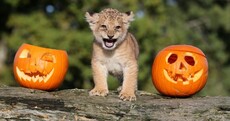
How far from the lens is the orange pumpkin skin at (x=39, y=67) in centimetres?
855

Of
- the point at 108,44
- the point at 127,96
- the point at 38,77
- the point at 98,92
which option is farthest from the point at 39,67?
the point at 127,96

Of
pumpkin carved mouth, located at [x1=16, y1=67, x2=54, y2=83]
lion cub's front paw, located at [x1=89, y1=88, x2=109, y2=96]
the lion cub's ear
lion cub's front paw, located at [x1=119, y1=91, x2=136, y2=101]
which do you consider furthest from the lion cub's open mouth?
pumpkin carved mouth, located at [x1=16, y1=67, x2=54, y2=83]

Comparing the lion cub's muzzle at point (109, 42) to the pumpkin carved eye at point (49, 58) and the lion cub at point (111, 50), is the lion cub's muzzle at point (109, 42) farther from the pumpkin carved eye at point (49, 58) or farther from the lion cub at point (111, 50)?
the pumpkin carved eye at point (49, 58)

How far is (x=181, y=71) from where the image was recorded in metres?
8.48

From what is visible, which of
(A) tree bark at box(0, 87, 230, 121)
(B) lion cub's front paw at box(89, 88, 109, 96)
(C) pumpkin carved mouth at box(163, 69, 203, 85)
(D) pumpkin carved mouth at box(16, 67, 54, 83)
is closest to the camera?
(A) tree bark at box(0, 87, 230, 121)

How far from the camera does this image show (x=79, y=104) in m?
7.60

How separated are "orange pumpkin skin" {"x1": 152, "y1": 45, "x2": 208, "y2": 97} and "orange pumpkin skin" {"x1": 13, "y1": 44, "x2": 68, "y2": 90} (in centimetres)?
141

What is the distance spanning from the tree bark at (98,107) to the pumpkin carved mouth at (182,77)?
0.27 metres

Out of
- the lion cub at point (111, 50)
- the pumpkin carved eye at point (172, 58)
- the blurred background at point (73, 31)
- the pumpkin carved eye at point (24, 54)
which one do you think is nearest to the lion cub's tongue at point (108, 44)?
the lion cub at point (111, 50)

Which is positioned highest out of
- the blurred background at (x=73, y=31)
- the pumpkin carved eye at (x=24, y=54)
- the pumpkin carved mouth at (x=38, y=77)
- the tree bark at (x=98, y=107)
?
the blurred background at (x=73, y=31)

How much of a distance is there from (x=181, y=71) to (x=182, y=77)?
122 millimetres

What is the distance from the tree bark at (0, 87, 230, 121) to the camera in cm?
712

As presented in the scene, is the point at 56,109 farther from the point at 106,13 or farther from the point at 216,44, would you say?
the point at 216,44

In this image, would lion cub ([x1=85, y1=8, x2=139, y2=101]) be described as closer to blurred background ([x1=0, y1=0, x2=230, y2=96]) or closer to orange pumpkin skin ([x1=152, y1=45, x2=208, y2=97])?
orange pumpkin skin ([x1=152, y1=45, x2=208, y2=97])
